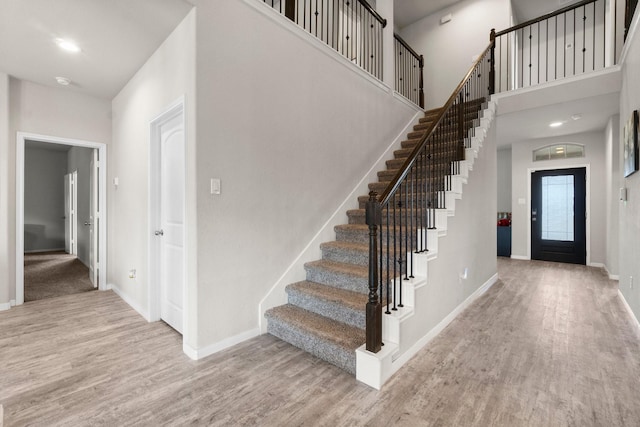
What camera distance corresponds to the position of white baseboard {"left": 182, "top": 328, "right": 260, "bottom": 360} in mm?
2320

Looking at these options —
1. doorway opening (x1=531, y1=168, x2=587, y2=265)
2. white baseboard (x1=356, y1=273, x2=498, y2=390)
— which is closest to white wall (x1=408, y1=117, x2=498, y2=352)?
white baseboard (x1=356, y1=273, x2=498, y2=390)

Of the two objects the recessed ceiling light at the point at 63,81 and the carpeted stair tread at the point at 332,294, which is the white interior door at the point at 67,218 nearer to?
the recessed ceiling light at the point at 63,81

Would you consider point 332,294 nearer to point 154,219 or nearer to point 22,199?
point 154,219

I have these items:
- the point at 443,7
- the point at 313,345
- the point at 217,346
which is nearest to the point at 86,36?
the point at 217,346

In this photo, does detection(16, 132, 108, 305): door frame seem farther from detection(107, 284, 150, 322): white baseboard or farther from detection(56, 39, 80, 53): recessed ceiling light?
detection(56, 39, 80, 53): recessed ceiling light

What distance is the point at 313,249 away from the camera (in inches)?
127

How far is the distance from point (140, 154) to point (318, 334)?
2.71 metres

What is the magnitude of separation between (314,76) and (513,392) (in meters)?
3.22

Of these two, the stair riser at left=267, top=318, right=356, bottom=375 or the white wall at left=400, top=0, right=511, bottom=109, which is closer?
the stair riser at left=267, top=318, right=356, bottom=375

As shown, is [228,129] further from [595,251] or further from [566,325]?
[595,251]

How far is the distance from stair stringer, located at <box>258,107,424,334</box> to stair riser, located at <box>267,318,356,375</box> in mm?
158

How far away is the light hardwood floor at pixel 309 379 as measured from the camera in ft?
5.57

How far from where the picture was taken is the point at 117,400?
6.04 feet

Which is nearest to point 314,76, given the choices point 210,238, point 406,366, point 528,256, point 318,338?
point 210,238
